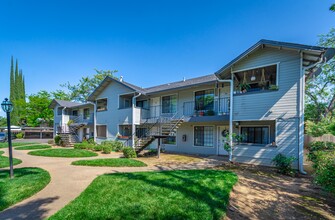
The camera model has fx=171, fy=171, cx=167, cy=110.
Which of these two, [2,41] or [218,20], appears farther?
[2,41]

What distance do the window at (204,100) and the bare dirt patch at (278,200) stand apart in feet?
22.8

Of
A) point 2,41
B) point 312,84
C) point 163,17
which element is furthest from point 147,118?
point 312,84

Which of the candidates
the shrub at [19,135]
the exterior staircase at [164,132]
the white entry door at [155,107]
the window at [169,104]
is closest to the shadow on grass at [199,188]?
the exterior staircase at [164,132]

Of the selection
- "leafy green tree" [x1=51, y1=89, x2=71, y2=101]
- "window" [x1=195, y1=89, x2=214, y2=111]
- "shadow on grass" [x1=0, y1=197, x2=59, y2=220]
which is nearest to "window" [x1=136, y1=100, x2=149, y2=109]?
"window" [x1=195, y1=89, x2=214, y2=111]

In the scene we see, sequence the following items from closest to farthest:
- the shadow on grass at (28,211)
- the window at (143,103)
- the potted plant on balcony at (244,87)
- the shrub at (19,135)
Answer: the shadow on grass at (28,211) < the potted plant on balcony at (244,87) < the window at (143,103) < the shrub at (19,135)

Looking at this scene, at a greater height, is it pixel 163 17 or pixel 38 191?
pixel 163 17

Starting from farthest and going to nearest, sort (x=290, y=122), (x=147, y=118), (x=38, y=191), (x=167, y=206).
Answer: (x=147, y=118) < (x=290, y=122) < (x=38, y=191) < (x=167, y=206)

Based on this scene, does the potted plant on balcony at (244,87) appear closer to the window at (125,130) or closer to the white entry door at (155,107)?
the white entry door at (155,107)

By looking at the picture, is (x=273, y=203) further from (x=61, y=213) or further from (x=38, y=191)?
(x=38, y=191)

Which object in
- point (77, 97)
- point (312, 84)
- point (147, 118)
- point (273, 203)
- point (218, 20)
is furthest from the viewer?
point (77, 97)

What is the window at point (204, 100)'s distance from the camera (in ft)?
42.8

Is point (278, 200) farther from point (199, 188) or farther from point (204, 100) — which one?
point (204, 100)

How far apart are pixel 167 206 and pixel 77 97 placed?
40984mm

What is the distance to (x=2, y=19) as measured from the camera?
38.7 ft
